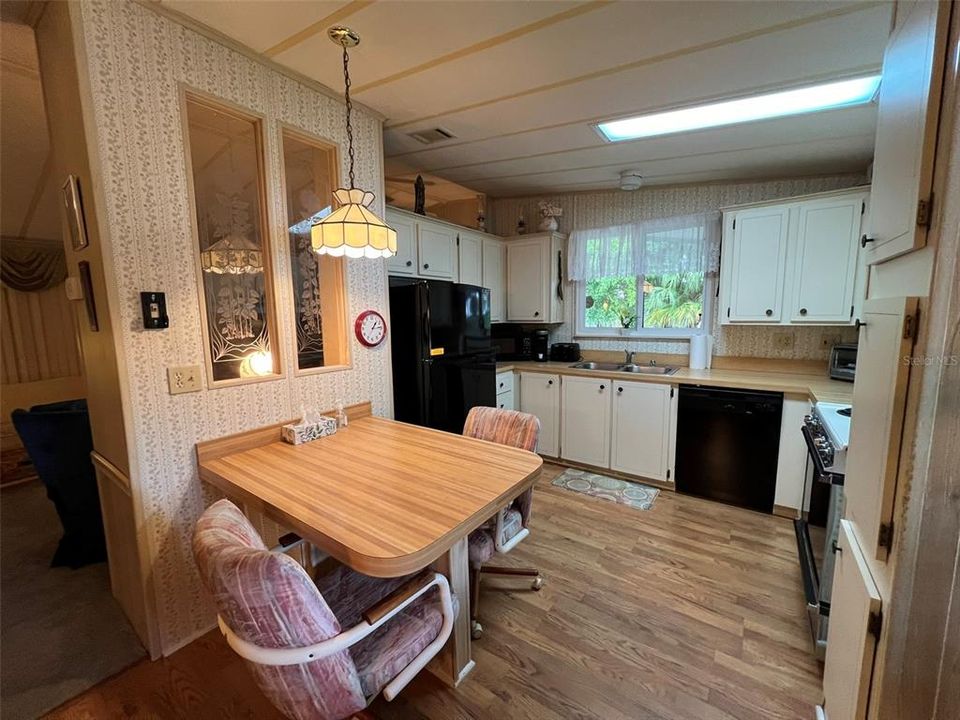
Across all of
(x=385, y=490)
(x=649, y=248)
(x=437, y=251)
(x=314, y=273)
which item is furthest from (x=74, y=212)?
(x=649, y=248)

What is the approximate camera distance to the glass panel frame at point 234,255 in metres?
1.74

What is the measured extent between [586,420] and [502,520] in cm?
185

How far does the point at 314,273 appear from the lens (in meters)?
2.17

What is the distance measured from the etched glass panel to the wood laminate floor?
4.05 ft

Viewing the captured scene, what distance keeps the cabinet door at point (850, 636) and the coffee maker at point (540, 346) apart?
9.50 feet

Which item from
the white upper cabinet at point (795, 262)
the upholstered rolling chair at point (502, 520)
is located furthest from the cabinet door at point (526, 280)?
the upholstered rolling chair at point (502, 520)

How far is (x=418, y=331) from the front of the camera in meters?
2.50

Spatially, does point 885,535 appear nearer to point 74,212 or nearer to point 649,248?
point 74,212

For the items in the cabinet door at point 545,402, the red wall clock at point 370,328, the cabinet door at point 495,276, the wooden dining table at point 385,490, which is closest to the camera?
the wooden dining table at point 385,490

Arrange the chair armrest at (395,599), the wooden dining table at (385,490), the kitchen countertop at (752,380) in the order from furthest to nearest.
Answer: the kitchen countertop at (752,380), the wooden dining table at (385,490), the chair armrest at (395,599)

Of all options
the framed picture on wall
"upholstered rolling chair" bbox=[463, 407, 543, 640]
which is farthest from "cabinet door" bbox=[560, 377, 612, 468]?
the framed picture on wall

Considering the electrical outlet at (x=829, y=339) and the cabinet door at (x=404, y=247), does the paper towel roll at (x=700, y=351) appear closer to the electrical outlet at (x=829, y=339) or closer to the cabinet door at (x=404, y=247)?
the electrical outlet at (x=829, y=339)

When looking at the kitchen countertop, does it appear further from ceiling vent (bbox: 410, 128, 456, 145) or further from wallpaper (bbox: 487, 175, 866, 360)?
ceiling vent (bbox: 410, 128, 456, 145)

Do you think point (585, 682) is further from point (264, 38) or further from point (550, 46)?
A: point (264, 38)
